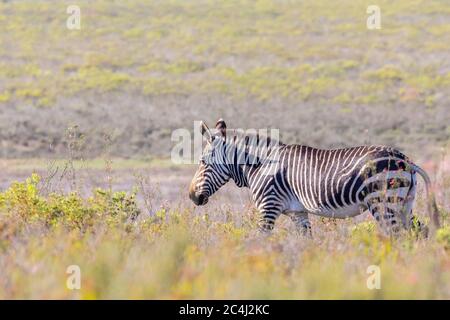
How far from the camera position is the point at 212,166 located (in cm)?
1129

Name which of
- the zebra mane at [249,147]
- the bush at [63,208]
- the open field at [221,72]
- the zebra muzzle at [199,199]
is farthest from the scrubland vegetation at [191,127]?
the zebra mane at [249,147]

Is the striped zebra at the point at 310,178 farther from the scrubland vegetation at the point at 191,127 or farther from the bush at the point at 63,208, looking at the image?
the bush at the point at 63,208

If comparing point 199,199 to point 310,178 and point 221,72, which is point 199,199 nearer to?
point 310,178

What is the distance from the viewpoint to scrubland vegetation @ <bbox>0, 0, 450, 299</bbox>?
23.5 ft

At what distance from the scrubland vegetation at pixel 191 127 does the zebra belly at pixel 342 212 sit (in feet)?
0.58

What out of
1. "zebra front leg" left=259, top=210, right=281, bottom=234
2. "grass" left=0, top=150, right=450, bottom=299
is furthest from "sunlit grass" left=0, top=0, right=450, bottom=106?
"grass" left=0, top=150, right=450, bottom=299

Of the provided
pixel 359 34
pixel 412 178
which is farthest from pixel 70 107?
pixel 412 178

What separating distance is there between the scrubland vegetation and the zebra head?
12.1 inches

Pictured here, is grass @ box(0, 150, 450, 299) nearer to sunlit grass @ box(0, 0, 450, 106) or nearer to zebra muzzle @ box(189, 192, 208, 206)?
zebra muzzle @ box(189, 192, 208, 206)

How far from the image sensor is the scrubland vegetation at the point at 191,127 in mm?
7176

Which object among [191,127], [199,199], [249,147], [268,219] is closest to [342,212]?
[268,219]

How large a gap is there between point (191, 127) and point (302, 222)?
79.2ft

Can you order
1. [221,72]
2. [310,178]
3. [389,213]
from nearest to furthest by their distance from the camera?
[389,213] → [310,178] → [221,72]
